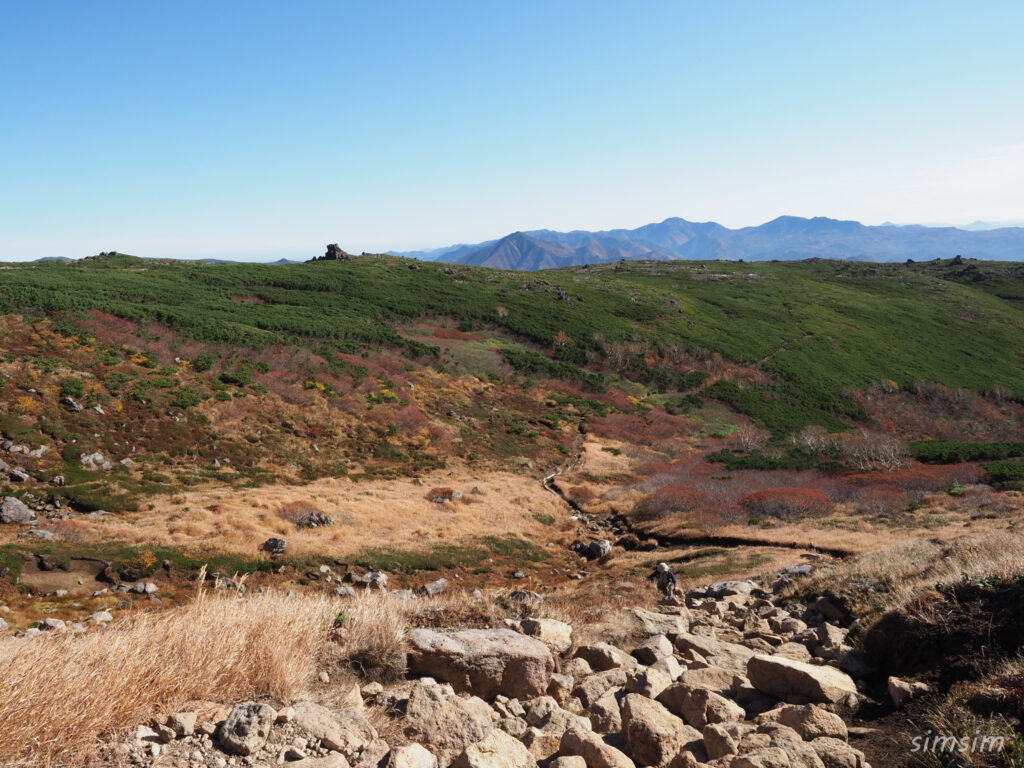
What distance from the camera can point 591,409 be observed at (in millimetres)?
51562

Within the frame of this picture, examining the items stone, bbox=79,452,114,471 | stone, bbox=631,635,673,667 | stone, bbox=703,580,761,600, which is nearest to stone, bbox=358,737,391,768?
stone, bbox=631,635,673,667

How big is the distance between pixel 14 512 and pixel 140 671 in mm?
18404

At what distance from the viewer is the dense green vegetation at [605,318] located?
2003 inches

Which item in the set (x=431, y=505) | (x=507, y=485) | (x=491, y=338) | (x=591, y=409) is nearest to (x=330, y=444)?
(x=431, y=505)

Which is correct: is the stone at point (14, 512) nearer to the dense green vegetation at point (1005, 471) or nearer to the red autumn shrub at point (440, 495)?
the red autumn shrub at point (440, 495)

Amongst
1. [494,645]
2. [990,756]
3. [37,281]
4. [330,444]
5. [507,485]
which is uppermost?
[37,281]

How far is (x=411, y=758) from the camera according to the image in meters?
3.95

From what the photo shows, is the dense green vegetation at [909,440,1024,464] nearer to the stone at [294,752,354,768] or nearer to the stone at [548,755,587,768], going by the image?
the stone at [548,755,587,768]

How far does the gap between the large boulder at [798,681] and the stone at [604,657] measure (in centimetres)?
167

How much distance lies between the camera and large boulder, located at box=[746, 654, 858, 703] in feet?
19.5

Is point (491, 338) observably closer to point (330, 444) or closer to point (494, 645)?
point (330, 444)

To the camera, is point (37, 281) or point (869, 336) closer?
point (37, 281)

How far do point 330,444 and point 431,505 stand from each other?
9.69m

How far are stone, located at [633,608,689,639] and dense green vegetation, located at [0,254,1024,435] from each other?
95.6 ft
